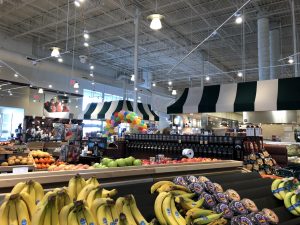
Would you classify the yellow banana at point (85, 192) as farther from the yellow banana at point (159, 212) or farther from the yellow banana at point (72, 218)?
the yellow banana at point (159, 212)

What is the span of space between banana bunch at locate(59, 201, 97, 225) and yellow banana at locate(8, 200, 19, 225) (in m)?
0.23

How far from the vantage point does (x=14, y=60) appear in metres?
13.5

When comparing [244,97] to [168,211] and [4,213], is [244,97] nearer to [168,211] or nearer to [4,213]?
[168,211]

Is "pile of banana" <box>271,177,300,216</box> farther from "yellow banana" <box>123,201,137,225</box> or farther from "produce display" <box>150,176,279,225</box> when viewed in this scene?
"yellow banana" <box>123,201,137,225</box>

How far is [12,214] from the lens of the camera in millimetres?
1497

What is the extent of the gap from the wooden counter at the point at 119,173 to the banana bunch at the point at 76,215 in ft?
2.60

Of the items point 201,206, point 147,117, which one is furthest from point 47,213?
point 147,117

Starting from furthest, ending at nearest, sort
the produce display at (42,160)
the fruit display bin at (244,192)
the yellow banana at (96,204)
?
the produce display at (42,160), the fruit display bin at (244,192), the yellow banana at (96,204)

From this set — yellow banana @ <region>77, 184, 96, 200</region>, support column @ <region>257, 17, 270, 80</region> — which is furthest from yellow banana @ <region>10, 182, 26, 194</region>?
support column @ <region>257, 17, 270, 80</region>

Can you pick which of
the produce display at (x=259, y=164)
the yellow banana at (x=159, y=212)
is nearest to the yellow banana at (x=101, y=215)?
the yellow banana at (x=159, y=212)

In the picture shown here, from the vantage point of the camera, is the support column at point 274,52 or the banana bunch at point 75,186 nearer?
the banana bunch at point 75,186

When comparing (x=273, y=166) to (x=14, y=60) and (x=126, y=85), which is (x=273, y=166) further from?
(x=126, y=85)

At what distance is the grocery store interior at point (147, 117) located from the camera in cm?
205

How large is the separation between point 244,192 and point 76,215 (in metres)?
1.96
